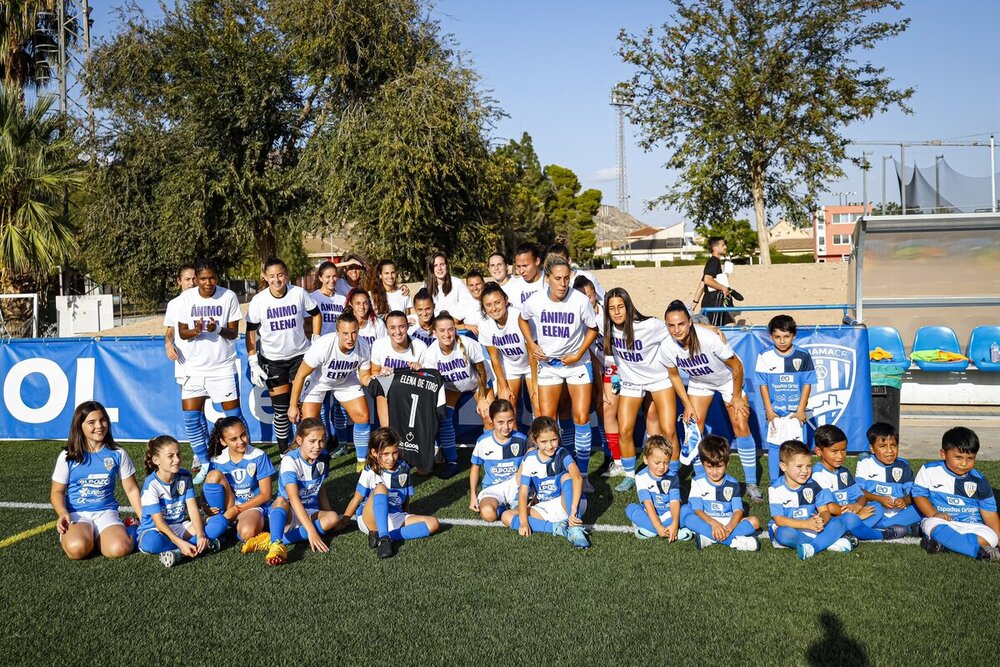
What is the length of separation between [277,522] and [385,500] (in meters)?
0.72

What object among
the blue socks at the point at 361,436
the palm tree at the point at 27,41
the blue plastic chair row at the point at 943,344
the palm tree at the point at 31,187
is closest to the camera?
the blue socks at the point at 361,436

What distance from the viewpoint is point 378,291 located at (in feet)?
28.0

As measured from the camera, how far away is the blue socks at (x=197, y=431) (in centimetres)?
773

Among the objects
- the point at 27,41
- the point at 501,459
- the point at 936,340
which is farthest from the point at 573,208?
the point at 501,459

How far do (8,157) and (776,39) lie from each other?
17747 mm

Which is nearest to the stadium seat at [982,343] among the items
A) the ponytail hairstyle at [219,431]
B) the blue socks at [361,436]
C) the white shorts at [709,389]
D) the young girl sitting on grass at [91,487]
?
the white shorts at [709,389]

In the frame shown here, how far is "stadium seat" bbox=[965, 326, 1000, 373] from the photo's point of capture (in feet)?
35.1

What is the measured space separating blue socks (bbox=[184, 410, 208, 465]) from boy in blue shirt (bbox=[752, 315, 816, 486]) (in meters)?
4.91

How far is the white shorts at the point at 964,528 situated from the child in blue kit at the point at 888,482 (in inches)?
7.1

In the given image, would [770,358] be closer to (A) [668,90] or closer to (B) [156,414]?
(B) [156,414]

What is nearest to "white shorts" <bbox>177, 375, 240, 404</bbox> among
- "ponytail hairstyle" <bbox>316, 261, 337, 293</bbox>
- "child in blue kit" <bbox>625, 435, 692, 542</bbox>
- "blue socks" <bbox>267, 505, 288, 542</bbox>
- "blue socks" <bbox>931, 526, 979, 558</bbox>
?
"ponytail hairstyle" <bbox>316, 261, 337, 293</bbox>

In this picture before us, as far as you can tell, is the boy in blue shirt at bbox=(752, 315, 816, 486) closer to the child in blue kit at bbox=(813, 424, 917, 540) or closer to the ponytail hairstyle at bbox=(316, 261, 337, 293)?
the child in blue kit at bbox=(813, 424, 917, 540)

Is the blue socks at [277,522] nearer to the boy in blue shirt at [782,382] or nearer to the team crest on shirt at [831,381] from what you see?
the boy in blue shirt at [782,382]

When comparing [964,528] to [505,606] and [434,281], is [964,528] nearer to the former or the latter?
[505,606]
